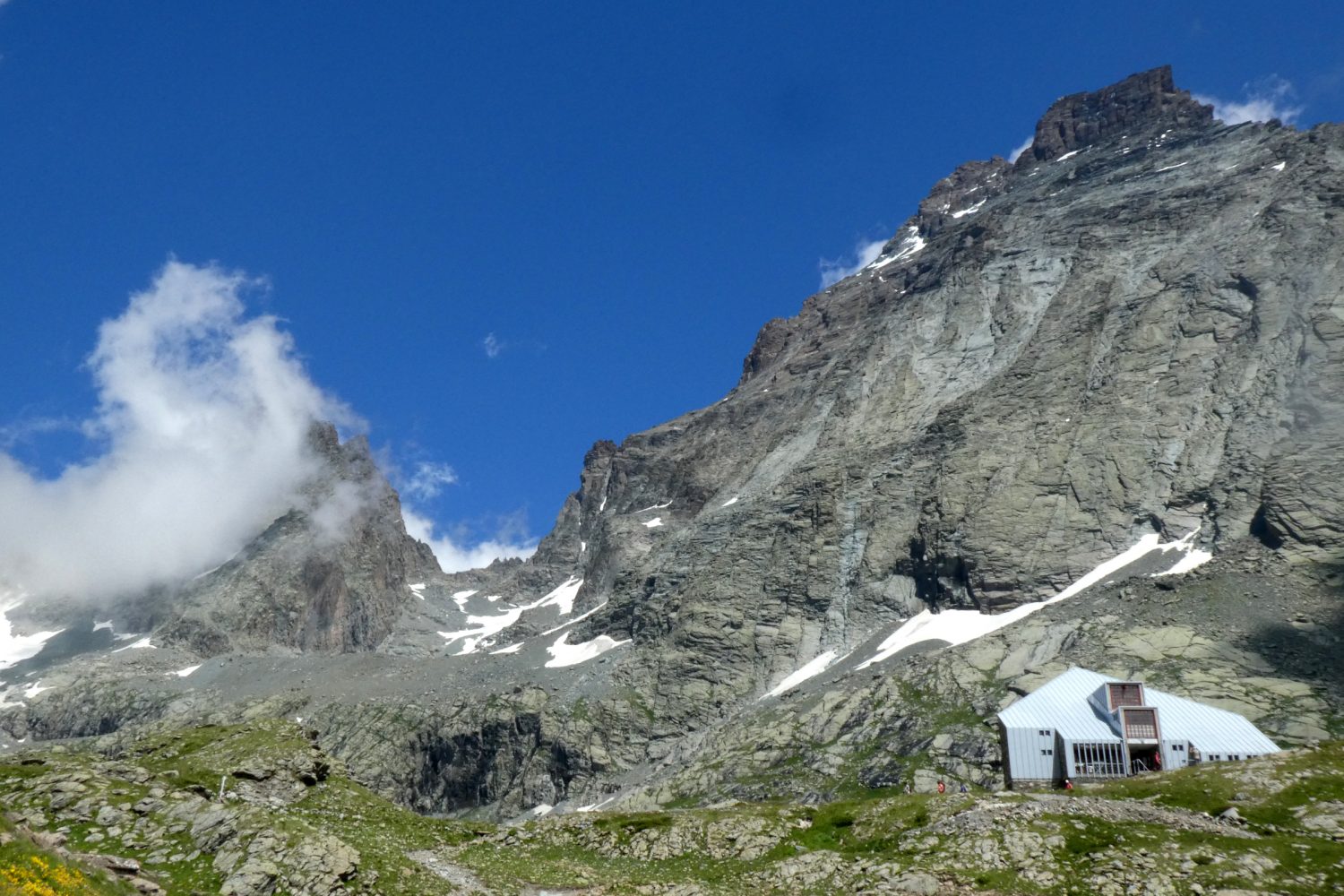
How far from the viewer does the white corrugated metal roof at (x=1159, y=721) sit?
205 ft

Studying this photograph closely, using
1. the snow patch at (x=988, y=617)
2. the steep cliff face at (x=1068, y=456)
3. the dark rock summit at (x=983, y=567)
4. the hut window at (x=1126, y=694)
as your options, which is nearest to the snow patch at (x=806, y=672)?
the dark rock summit at (x=983, y=567)

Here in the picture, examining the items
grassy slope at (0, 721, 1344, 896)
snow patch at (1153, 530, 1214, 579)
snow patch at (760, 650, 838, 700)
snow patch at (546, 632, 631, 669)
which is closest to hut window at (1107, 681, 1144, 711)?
grassy slope at (0, 721, 1344, 896)

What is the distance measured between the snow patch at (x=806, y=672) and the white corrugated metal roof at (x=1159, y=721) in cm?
6965

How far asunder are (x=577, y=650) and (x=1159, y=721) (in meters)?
134

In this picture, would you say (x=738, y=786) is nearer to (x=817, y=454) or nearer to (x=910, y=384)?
(x=817, y=454)

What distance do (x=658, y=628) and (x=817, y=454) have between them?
48003 millimetres

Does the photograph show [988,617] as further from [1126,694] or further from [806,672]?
[1126,694]

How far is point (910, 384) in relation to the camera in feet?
635

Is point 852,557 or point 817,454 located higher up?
point 817,454

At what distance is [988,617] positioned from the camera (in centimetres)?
13475

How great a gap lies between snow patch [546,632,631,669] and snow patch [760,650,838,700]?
1704 inches

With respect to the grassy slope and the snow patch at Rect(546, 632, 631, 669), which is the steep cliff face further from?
the grassy slope

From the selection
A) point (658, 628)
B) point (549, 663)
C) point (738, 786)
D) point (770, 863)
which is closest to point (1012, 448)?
point (658, 628)

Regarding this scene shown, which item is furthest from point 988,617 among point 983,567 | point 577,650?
point 577,650
